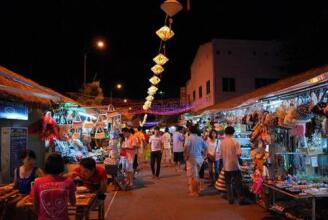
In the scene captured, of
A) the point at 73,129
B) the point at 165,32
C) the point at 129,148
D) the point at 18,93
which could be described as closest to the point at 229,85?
the point at 129,148

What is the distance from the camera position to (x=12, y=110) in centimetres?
851

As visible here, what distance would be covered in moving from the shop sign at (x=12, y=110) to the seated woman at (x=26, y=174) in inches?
53.4

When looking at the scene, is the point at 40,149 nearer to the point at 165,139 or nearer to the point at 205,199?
the point at 205,199

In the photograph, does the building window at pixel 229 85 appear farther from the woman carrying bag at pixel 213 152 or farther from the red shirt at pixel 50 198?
the red shirt at pixel 50 198

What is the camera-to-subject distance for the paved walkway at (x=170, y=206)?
30.1 ft

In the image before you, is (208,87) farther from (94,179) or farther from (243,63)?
(94,179)

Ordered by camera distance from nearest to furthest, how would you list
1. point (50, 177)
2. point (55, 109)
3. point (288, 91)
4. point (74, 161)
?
1. point (50, 177)
2. point (288, 91)
3. point (55, 109)
4. point (74, 161)

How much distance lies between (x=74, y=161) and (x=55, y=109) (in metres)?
3.13

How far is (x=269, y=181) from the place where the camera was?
9.05 metres

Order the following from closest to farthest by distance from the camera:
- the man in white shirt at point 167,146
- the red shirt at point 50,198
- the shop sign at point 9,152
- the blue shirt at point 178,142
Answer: the red shirt at point 50,198 → the shop sign at point 9,152 → the blue shirt at point 178,142 → the man in white shirt at point 167,146

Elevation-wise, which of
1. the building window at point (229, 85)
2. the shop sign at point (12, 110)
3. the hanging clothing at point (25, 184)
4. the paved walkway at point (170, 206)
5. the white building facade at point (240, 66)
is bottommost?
the paved walkway at point (170, 206)

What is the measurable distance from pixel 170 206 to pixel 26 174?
14.5ft

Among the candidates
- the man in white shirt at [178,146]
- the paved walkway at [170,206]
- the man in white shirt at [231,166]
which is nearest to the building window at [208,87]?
the man in white shirt at [178,146]

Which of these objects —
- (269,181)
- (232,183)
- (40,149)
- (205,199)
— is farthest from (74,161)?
(269,181)
